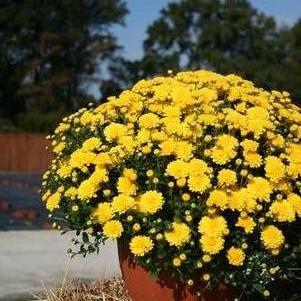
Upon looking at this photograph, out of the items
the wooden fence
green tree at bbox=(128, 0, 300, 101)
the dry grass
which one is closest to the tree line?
green tree at bbox=(128, 0, 300, 101)

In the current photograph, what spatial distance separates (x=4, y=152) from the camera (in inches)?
1453

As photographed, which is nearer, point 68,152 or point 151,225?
point 151,225

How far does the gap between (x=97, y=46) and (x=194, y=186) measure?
57.5 m

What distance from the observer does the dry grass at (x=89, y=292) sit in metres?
5.05

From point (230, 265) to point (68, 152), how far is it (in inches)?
50.9

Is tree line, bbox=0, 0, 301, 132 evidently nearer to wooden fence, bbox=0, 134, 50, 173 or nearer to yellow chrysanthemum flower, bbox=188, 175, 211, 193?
wooden fence, bbox=0, 134, 50, 173

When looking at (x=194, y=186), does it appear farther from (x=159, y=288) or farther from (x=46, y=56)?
(x=46, y=56)

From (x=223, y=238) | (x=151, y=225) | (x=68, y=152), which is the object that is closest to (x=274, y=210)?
(x=223, y=238)

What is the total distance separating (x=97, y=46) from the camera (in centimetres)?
6050

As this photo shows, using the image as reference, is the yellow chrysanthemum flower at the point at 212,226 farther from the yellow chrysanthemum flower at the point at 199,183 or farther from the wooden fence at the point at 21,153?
the wooden fence at the point at 21,153

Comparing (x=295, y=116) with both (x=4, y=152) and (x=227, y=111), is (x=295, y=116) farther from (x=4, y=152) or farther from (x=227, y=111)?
(x=4, y=152)

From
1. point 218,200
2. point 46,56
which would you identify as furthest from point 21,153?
point 218,200

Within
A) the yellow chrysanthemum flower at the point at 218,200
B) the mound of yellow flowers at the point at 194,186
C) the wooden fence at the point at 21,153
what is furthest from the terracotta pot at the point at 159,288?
the wooden fence at the point at 21,153

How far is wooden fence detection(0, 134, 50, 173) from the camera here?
1449 inches
